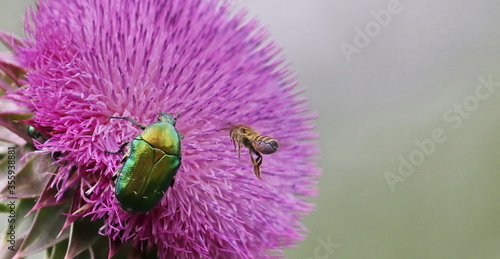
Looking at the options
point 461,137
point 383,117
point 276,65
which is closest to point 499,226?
point 461,137

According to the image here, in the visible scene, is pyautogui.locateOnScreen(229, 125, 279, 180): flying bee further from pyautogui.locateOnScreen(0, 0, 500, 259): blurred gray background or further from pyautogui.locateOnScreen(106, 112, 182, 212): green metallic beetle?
pyautogui.locateOnScreen(0, 0, 500, 259): blurred gray background

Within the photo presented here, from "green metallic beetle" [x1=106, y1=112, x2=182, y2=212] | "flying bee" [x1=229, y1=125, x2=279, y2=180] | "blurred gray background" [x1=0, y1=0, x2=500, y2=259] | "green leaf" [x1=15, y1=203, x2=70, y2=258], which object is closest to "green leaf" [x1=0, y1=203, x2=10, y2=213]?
"green leaf" [x1=15, y1=203, x2=70, y2=258]

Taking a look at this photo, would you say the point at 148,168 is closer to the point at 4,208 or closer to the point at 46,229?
the point at 46,229

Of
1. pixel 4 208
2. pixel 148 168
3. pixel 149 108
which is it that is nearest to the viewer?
pixel 148 168

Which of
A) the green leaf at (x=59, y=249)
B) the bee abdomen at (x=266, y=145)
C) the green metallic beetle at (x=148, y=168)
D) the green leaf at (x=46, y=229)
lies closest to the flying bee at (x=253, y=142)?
the bee abdomen at (x=266, y=145)

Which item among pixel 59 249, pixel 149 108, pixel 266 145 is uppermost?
pixel 149 108

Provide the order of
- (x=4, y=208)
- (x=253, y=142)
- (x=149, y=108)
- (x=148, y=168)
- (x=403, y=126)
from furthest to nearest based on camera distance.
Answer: (x=403, y=126)
(x=4, y=208)
(x=149, y=108)
(x=253, y=142)
(x=148, y=168)

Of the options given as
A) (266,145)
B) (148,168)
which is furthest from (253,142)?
(148,168)
